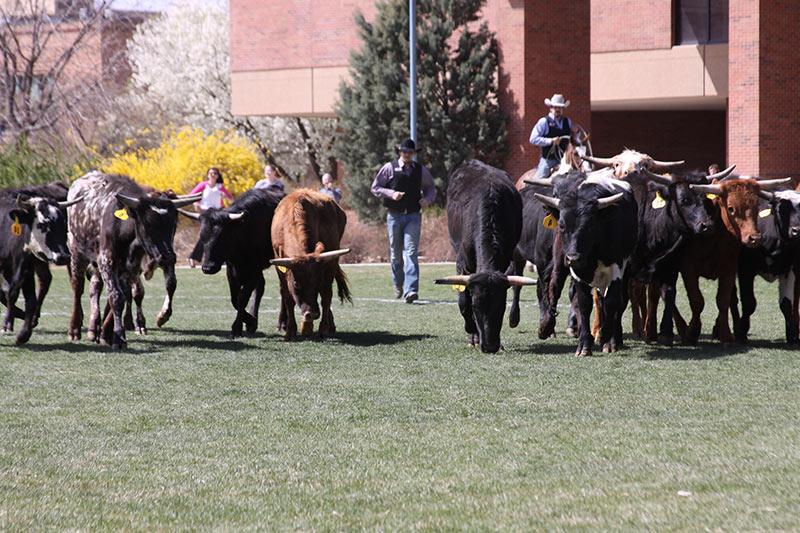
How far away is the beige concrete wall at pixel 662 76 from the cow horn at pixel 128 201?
26733mm

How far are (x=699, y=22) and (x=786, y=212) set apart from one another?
26538 millimetres

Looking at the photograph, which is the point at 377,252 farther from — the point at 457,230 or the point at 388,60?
the point at 457,230

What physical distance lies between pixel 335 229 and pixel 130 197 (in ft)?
8.60

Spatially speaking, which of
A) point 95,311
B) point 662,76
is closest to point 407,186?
point 95,311

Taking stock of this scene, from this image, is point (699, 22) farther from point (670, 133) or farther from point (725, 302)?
point (725, 302)

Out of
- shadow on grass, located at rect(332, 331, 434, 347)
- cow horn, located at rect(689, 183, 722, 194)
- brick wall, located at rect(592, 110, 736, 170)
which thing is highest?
brick wall, located at rect(592, 110, 736, 170)

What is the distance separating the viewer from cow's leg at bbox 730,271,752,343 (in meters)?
14.1

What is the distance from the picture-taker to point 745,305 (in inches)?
555

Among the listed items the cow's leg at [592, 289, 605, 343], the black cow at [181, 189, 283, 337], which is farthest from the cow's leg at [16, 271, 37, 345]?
the cow's leg at [592, 289, 605, 343]

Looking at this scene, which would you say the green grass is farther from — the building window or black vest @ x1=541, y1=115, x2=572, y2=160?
the building window

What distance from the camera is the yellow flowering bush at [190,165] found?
38969 mm

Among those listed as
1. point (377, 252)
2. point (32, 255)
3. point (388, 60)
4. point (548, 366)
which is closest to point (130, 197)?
point (32, 255)

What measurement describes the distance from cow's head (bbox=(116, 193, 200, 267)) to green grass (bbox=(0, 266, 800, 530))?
1.04 metres

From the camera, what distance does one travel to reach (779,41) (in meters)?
31.6
